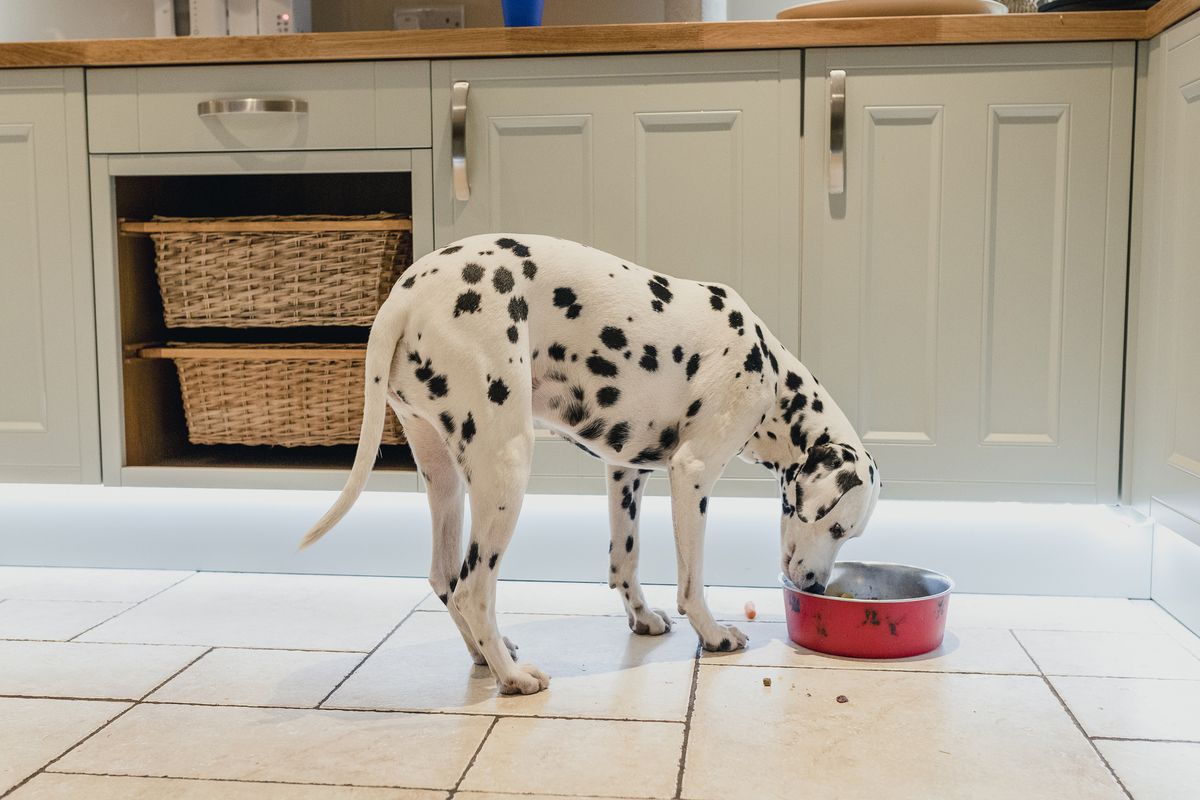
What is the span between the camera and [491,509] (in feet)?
6.05

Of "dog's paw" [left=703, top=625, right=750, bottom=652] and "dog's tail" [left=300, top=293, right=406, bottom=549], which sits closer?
"dog's tail" [left=300, top=293, right=406, bottom=549]

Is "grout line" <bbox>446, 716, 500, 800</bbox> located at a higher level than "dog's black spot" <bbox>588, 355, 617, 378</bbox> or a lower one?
lower

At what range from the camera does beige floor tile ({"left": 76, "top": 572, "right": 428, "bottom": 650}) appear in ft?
7.52

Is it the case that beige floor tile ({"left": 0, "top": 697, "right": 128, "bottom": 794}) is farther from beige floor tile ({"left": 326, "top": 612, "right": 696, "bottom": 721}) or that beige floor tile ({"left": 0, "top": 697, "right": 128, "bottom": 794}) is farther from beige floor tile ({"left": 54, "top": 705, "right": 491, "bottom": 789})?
beige floor tile ({"left": 326, "top": 612, "right": 696, "bottom": 721})

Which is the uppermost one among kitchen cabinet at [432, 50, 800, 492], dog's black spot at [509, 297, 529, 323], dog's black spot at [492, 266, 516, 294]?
kitchen cabinet at [432, 50, 800, 492]

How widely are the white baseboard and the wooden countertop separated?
101 centimetres

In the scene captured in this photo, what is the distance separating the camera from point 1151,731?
70.3 inches

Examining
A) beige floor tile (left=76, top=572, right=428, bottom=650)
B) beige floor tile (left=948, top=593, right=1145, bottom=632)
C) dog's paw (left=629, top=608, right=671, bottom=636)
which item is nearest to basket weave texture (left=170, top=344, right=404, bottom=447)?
beige floor tile (left=76, top=572, right=428, bottom=650)

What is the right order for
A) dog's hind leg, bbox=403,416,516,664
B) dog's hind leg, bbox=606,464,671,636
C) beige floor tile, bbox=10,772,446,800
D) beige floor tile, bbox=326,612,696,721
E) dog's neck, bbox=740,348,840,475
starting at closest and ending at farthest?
1. beige floor tile, bbox=10,772,446,800
2. beige floor tile, bbox=326,612,696,721
3. dog's hind leg, bbox=403,416,516,664
4. dog's neck, bbox=740,348,840,475
5. dog's hind leg, bbox=606,464,671,636

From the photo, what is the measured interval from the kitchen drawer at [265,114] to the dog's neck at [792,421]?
3.30 ft

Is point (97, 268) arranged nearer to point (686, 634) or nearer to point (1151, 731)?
point (686, 634)

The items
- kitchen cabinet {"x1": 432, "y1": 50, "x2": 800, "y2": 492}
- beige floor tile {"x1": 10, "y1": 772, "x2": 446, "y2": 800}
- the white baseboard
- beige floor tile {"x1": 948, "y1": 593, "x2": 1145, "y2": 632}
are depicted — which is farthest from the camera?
the white baseboard

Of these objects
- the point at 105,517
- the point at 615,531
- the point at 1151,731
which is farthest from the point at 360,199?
the point at 1151,731

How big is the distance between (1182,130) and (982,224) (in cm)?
41
